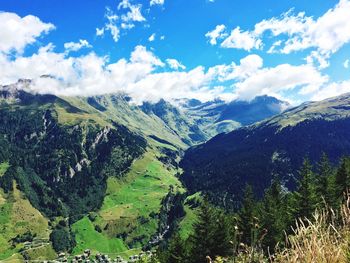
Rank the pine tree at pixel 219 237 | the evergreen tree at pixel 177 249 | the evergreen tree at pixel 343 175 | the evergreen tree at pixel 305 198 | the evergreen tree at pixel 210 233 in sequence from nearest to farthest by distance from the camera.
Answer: the pine tree at pixel 219 237 < the evergreen tree at pixel 210 233 < the evergreen tree at pixel 305 198 < the evergreen tree at pixel 177 249 < the evergreen tree at pixel 343 175

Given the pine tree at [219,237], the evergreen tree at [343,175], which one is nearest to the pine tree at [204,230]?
the pine tree at [219,237]

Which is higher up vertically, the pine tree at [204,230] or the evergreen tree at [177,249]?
the pine tree at [204,230]

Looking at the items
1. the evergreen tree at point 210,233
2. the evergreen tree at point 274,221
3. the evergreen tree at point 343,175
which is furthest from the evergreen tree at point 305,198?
the evergreen tree at point 210,233

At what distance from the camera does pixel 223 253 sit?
206 feet

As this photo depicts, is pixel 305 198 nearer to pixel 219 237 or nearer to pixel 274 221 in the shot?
pixel 274 221

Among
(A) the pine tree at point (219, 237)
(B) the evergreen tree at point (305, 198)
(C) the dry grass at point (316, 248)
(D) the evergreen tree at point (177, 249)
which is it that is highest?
(C) the dry grass at point (316, 248)

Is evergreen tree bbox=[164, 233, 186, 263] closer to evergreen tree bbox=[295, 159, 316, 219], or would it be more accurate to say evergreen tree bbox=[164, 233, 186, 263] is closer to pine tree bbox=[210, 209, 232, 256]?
pine tree bbox=[210, 209, 232, 256]

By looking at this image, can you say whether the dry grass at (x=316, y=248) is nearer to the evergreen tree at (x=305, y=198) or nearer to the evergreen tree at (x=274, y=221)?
the evergreen tree at (x=274, y=221)

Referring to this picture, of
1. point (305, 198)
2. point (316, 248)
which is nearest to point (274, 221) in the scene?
point (305, 198)

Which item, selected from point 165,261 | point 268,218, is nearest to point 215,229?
point 268,218

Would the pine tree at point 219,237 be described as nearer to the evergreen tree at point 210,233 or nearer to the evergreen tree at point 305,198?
the evergreen tree at point 210,233

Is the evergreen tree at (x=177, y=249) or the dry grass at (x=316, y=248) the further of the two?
the evergreen tree at (x=177, y=249)

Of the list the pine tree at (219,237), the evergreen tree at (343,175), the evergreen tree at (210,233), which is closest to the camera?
the pine tree at (219,237)

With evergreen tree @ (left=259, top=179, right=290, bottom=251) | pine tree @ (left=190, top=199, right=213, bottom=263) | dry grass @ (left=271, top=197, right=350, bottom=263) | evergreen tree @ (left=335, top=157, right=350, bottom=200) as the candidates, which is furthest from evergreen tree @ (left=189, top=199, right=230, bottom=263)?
dry grass @ (left=271, top=197, right=350, bottom=263)
